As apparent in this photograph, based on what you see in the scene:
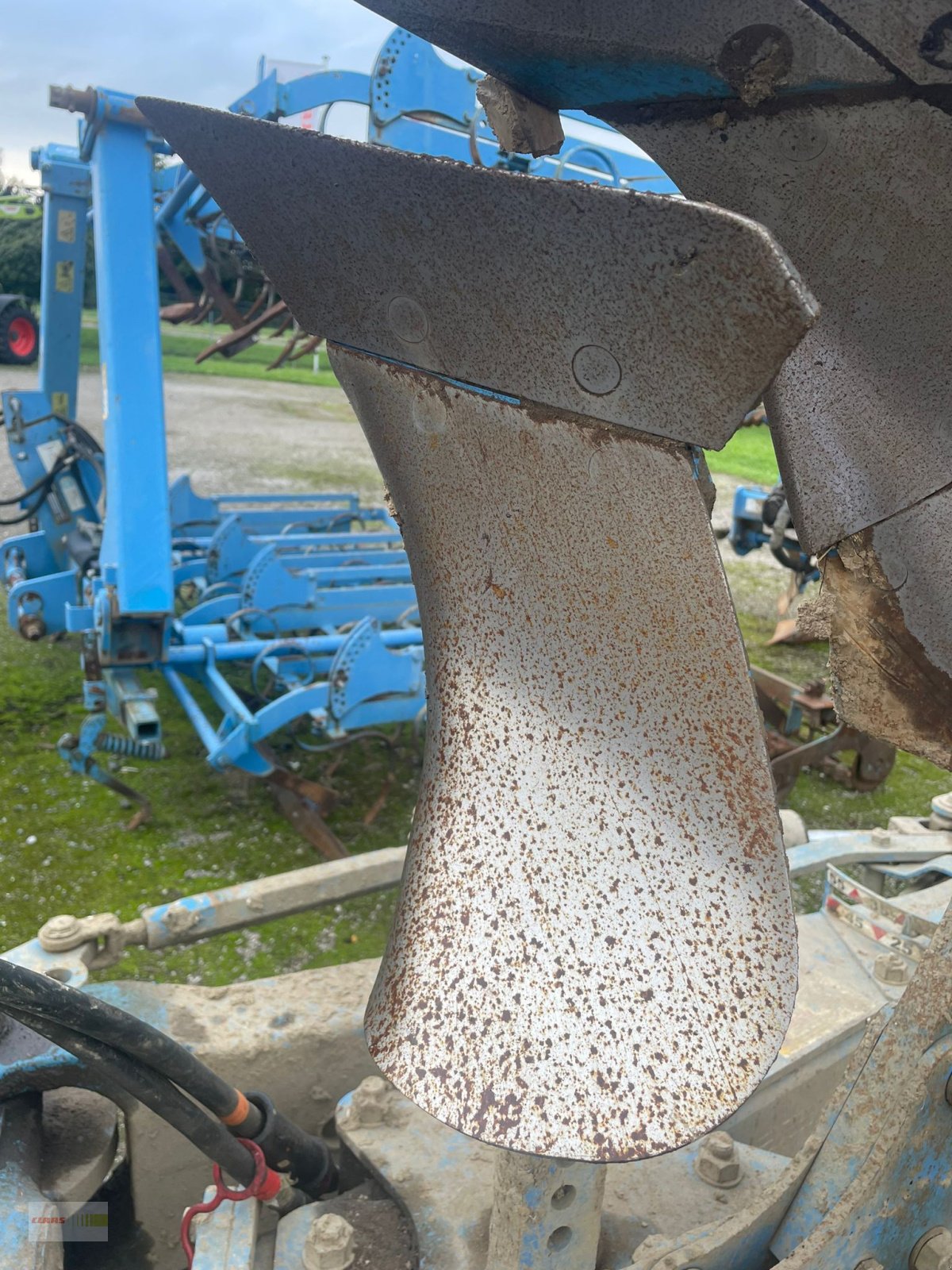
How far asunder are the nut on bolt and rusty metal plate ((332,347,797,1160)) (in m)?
0.74

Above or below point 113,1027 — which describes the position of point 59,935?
below

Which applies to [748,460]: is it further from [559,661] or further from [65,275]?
[559,661]

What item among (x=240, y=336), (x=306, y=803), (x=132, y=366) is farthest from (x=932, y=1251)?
(x=240, y=336)

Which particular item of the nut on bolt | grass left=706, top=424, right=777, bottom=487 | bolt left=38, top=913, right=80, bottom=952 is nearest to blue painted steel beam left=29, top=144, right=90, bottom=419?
bolt left=38, top=913, right=80, bottom=952

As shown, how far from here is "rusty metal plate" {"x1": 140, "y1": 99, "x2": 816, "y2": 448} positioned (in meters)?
0.72

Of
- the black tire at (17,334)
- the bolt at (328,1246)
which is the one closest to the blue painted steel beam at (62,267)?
the bolt at (328,1246)

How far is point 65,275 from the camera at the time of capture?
16.2ft

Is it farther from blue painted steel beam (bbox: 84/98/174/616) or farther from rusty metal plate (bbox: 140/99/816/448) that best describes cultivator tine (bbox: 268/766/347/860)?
rusty metal plate (bbox: 140/99/816/448)

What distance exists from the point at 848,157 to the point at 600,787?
0.65m

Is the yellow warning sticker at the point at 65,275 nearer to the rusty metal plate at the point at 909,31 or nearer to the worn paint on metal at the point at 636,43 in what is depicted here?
the worn paint on metal at the point at 636,43

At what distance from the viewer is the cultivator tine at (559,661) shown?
2.71 ft

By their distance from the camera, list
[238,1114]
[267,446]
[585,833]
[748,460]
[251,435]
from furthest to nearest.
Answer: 1. [748,460]
2. [251,435]
3. [267,446]
4. [238,1114]
5. [585,833]

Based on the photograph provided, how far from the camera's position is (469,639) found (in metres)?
1.06

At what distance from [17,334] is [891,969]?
12.5 metres
